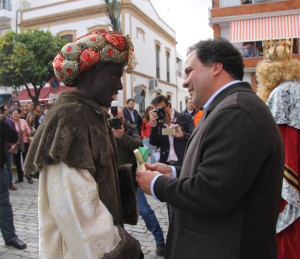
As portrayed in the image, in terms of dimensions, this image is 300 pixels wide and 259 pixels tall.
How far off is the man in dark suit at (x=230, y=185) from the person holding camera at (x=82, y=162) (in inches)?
12.0

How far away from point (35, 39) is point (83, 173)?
723 inches

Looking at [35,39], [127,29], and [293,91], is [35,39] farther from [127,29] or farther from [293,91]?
[293,91]

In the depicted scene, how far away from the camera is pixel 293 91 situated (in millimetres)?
2723

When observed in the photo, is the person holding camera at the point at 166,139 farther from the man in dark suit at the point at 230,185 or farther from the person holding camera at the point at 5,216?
the man in dark suit at the point at 230,185

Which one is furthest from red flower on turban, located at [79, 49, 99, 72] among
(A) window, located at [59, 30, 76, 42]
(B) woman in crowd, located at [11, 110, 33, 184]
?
(A) window, located at [59, 30, 76, 42]

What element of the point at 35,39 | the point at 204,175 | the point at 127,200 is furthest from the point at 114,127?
the point at 35,39

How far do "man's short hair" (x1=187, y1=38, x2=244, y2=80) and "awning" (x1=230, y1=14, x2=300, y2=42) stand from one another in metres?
14.5

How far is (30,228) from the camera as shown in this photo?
14.8 ft

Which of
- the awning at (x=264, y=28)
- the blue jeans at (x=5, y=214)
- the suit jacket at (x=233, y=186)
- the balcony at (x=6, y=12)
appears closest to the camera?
the suit jacket at (x=233, y=186)

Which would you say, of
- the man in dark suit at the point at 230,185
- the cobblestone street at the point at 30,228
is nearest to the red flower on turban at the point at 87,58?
the man in dark suit at the point at 230,185

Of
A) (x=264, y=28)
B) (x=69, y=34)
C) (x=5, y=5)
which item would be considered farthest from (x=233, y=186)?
(x=5, y=5)

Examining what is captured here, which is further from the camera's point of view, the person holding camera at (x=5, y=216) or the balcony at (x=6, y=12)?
the balcony at (x=6, y=12)

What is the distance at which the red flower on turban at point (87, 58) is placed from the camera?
1686mm

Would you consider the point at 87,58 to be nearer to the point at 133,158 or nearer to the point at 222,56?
the point at 222,56
